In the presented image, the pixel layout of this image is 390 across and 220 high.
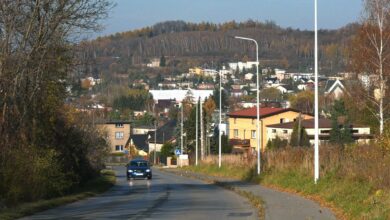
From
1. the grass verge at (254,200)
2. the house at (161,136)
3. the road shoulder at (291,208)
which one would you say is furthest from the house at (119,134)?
the road shoulder at (291,208)

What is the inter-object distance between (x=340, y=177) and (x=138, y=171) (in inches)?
1306

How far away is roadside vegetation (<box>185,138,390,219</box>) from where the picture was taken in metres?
19.8

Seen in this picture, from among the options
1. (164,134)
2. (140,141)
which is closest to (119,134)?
(140,141)

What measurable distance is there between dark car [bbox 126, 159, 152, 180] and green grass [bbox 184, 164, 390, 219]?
17.0 meters

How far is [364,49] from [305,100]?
355ft

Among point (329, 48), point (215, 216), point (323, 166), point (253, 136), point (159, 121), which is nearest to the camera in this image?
point (215, 216)

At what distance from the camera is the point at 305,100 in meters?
151

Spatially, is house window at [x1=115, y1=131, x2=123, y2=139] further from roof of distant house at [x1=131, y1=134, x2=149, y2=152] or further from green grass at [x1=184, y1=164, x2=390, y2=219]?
green grass at [x1=184, y1=164, x2=390, y2=219]

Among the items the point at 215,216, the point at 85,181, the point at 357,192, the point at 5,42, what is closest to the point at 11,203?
the point at 5,42

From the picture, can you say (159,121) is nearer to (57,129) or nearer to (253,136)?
(253,136)

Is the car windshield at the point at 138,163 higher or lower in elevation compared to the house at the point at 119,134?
lower

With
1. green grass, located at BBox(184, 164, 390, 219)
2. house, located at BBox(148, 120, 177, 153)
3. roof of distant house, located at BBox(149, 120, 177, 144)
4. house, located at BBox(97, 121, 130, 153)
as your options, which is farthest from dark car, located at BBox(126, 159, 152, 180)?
house, located at BBox(97, 121, 130, 153)

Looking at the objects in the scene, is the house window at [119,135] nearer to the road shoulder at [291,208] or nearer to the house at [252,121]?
the house at [252,121]

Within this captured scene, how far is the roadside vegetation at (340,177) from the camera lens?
64.8 feet
